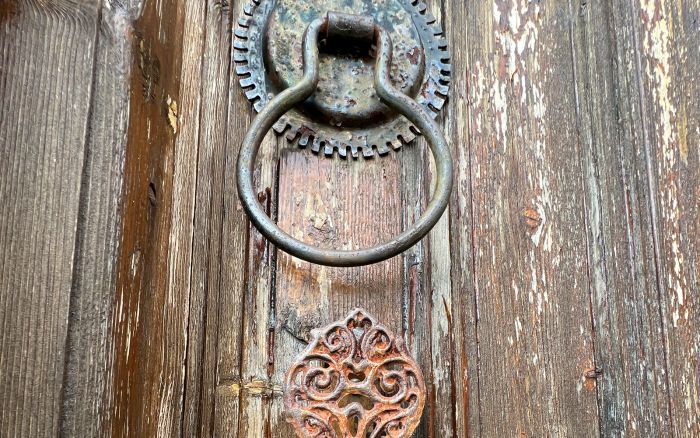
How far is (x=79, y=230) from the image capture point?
570 millimetres

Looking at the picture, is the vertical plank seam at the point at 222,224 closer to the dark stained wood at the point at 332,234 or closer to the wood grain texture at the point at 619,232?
the dark stained wood at the point at 332,234

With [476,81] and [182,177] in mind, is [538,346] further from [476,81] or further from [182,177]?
[182,177]

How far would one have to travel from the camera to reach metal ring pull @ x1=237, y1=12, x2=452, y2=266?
665mm

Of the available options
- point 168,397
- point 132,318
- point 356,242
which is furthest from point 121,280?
point 356,242

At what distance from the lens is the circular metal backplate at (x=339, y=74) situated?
0.79 metres

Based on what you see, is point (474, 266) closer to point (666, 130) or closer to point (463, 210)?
point (463, 210)

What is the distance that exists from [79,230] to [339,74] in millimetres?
340

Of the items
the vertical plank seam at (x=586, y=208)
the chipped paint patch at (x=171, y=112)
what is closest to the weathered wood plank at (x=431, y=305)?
the vertical plank seam at (x=586, y=208)

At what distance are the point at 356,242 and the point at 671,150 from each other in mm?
325

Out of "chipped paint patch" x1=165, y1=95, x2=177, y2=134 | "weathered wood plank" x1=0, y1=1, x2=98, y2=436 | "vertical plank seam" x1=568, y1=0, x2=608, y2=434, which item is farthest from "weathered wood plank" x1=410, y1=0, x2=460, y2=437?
"weathered wood plank" x1=0, y1=1, x2=98, y2=436

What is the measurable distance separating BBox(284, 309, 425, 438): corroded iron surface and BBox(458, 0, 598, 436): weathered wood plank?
99mm

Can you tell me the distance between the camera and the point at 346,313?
0.76 meters

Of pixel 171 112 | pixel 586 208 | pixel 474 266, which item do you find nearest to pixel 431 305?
pixel 474 266

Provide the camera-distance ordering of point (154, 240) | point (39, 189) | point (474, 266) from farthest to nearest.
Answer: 1. point (474, 266)
2. point (154, 240)
3. point (39, 189)
